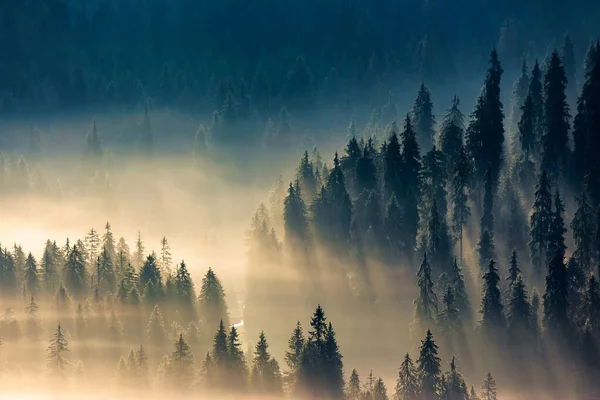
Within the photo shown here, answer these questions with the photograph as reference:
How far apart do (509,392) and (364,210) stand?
45.5 m

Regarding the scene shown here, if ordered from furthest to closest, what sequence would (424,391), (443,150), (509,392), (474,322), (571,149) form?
(443,150) < (571,149) < (474,322) < (509,392) < (424,391)

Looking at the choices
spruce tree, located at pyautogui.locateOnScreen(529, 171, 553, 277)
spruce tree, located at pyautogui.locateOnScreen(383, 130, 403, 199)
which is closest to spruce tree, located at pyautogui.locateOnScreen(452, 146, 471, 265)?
spruce tree, located at pyautogui.locateOnScreen(529, 171, 553, 277)

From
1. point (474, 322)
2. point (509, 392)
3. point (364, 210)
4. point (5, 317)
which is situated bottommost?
point (509, 392)

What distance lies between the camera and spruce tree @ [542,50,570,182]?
511 ft

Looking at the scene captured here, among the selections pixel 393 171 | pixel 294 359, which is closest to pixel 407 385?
pixel 294 359

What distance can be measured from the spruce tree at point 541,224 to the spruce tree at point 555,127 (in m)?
8.66

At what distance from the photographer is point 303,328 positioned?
554ft

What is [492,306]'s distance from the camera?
461 ft

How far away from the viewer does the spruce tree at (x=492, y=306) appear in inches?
5527

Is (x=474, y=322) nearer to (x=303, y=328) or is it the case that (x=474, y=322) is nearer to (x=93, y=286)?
(x=303, y=328)

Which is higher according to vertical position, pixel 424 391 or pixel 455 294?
pixel 455 294

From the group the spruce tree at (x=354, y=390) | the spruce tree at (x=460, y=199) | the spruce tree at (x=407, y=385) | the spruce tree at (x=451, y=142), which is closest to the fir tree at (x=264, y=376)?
the spruce tree at (x=354, y=390)

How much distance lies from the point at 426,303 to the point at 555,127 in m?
34.5

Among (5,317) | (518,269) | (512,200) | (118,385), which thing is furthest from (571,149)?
(5,317)
